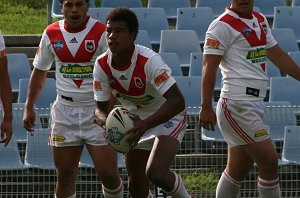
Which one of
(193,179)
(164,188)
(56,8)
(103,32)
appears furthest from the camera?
(56,8)

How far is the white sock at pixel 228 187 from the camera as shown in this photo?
9445 millimetres

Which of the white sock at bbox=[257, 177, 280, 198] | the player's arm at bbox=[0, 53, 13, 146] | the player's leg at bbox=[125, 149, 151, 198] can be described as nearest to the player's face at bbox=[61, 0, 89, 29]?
the player's arm at bbox=[0, 53, 13, 146]

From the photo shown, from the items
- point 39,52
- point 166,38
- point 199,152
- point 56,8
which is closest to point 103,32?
point 39,52

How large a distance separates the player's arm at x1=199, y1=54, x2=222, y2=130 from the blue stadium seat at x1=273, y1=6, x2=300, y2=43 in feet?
20.1

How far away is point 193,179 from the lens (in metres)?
11.2

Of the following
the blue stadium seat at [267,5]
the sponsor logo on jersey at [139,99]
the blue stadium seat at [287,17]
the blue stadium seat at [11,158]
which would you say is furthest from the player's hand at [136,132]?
the blue stadium seat at [267,5]

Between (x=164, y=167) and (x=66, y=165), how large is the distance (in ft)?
3.66

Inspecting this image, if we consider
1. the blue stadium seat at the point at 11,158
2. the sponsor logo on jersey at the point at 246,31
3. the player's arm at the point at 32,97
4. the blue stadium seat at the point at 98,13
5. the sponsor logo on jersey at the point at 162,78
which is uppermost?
the sponsor logo on jersey at the point at 246,31

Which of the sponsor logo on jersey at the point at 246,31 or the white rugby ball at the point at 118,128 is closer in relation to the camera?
the white rugby ball at the point at 118,128

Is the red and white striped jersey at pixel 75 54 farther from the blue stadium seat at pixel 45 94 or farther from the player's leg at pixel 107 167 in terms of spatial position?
the blue stadium seat at pixel 45 94

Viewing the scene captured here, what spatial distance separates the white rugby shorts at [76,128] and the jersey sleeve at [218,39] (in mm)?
1144

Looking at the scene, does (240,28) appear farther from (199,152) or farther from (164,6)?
(164,6)

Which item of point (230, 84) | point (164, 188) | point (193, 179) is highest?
point (230, 84)

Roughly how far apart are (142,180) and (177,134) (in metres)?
0.53
